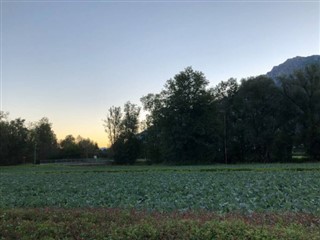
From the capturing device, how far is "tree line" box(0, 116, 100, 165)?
94812 mm

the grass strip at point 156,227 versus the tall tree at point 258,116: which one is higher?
the tall tree at point 258,116

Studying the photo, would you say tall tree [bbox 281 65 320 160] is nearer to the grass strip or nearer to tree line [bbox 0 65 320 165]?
tree line [bbox 0 65 320 165]

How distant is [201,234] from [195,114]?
2888 inches

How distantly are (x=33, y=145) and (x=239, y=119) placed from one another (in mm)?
61937

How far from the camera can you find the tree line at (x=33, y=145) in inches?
3733

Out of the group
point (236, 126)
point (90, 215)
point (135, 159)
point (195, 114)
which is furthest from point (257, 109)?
point (90, 215)

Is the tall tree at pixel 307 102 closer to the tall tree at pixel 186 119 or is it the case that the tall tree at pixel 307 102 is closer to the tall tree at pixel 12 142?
the tall tree at pixel 186 119

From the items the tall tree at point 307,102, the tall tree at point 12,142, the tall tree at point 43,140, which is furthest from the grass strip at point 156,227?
the tall tree at point 43,140

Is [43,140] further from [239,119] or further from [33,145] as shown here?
[239,119]

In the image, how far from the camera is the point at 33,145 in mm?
107438

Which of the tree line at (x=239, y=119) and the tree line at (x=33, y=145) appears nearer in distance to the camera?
the tree line at (x=239, y=119)

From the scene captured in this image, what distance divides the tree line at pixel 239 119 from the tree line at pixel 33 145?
126 ft

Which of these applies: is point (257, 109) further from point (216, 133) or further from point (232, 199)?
point (232, 199)

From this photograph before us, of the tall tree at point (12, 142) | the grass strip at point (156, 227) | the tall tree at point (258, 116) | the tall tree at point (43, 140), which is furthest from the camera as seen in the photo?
the tall tree at point (43, 140)
